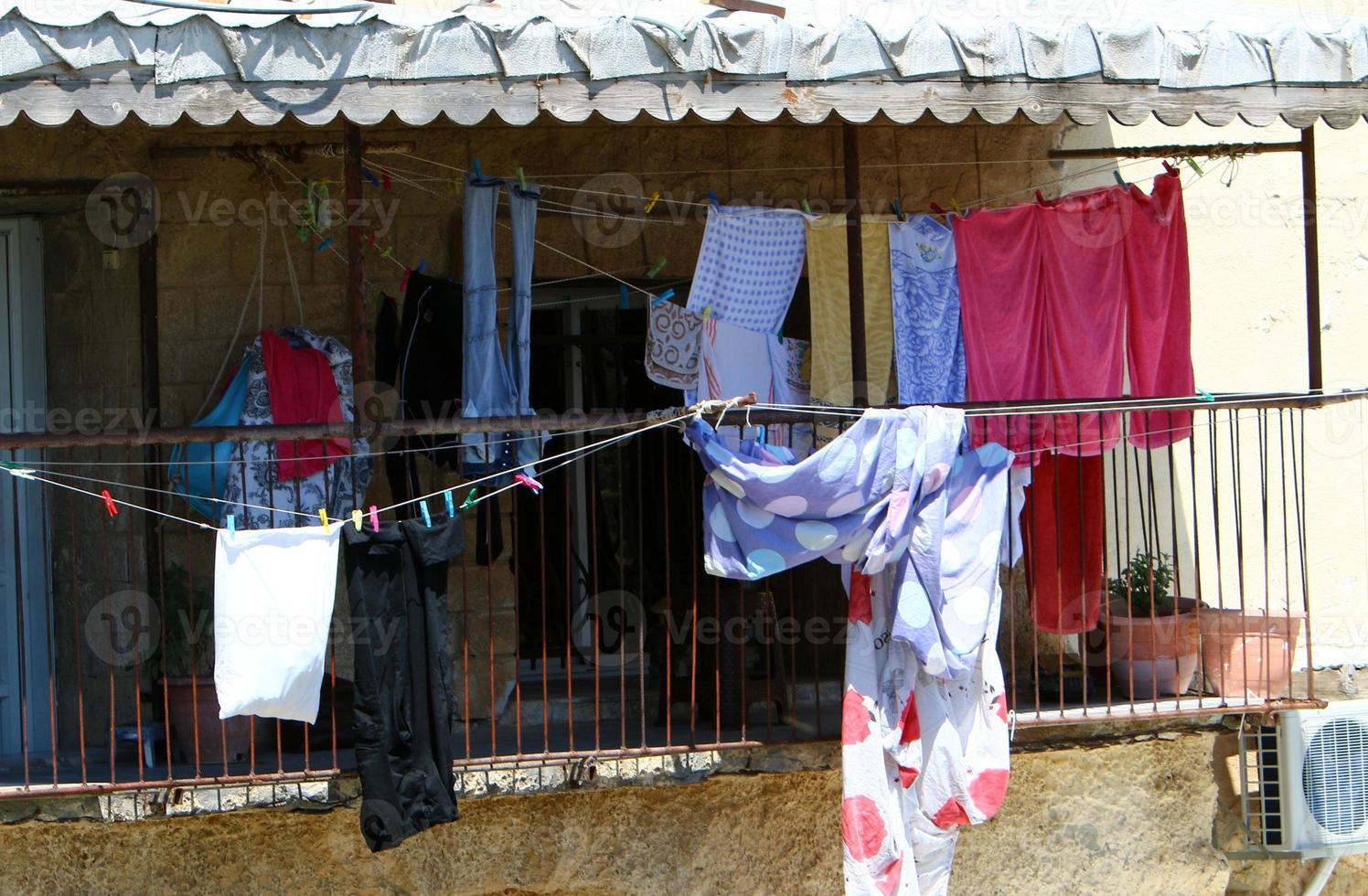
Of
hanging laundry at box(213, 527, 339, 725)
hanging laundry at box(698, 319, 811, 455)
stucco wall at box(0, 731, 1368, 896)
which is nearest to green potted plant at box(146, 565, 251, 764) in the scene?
stucco wall at box(0, 731, 1368, 896)

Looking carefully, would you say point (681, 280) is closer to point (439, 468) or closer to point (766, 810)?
point (439, 468)

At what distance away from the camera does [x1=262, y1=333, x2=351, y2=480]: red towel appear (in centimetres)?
643

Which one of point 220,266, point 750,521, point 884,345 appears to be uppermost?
point 220,266

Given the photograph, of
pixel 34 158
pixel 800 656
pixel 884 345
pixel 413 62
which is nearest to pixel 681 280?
pixel 884 345

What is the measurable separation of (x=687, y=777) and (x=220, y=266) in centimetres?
304

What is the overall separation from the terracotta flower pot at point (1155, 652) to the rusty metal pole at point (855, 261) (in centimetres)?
149

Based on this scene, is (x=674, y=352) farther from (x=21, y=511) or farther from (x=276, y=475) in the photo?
(x=21, y=511)

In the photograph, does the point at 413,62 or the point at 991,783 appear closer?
the point at 413,62

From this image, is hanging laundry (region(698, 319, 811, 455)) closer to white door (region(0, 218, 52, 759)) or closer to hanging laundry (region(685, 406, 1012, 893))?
hanging laundry (region(685, 406, 1012, 893))

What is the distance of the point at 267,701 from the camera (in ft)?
17.0

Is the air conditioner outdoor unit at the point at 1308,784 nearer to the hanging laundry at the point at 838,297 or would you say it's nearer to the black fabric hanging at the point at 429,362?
the hanging laundry at the point at 838,297

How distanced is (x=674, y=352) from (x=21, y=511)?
111 inches

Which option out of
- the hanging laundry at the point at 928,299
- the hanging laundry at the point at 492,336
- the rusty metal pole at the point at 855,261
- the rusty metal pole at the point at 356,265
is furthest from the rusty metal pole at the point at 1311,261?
the rusty metal pole at the point at 356,265

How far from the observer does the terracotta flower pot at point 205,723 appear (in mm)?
5785
